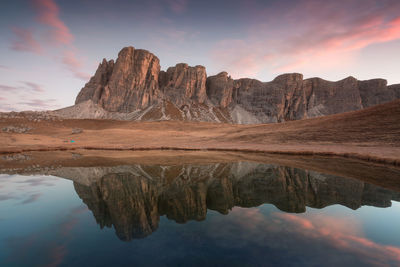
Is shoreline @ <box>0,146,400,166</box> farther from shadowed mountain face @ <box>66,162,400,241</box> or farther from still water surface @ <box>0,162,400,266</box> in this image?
still water surface @ <box>0,162,400,266</box>

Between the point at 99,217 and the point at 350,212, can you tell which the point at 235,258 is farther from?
the point at 350,212

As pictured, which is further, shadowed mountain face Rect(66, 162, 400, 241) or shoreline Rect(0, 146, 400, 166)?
shoreline Rect(0, 146, 400, 166)

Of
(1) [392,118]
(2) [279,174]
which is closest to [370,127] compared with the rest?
(1) [392,118]

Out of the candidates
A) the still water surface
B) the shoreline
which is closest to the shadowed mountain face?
the still water surface

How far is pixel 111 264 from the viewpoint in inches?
211

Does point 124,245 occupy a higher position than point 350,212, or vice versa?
point 124,245

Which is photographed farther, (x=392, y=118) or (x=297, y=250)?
(x=392, y=118)

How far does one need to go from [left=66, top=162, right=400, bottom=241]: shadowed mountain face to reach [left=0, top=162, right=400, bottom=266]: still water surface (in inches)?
2.2

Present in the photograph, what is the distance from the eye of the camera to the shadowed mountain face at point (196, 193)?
871 cm

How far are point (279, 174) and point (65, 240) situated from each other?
14202 millimetres

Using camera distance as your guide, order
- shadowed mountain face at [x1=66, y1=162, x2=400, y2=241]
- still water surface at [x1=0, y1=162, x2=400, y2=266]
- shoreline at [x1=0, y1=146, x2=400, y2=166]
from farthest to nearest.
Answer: shoreline at [x1=0, y1=146, x2=400, y2=166]
shadowed mountain face at [x1=66, y1=162, x2=400, y2=241]
still water surface at [x1=0, y1=162, x2=400, y2=266]

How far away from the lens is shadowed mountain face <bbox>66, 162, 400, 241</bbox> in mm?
8713

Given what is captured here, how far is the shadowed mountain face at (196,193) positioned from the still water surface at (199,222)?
0.05m

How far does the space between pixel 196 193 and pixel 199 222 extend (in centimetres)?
375
